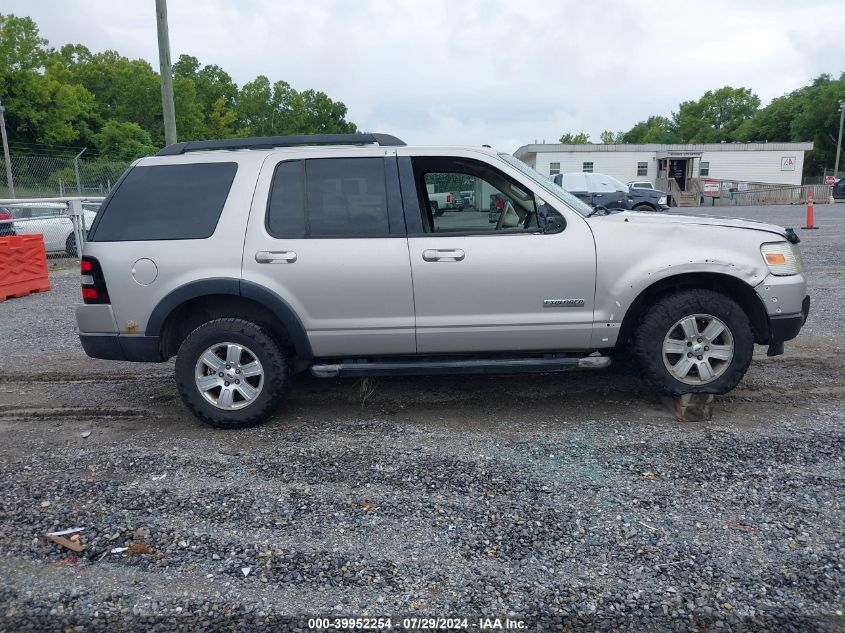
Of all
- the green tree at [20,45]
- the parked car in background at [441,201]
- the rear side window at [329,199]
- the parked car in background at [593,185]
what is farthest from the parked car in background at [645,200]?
the green tree at [20,45]

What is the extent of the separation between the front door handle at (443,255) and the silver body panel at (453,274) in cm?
1

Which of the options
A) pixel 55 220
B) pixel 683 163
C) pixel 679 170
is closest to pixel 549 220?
pixel 55 220

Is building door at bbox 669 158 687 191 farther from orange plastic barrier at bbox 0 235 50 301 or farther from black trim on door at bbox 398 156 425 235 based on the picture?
black trim on door at bbox 398 156 425 235

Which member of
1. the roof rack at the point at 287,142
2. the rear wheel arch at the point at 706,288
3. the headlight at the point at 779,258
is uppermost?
the roof rack at the point at 287,142

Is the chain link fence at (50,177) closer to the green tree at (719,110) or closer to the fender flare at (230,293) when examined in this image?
the fender flare at (230,293)

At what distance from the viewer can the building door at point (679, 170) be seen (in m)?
Answer: 46.2

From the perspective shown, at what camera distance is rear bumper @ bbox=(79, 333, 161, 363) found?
4.70 m

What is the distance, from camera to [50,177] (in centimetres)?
2347

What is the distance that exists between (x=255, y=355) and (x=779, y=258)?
12.2ft

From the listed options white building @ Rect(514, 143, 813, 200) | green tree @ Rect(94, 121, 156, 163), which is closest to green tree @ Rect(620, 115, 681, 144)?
white building @ Rect(514, 143, 813, 200)

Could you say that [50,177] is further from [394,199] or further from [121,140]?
[121,140]

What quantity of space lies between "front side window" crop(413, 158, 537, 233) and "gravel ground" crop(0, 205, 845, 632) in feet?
4.59

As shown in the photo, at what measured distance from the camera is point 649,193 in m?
22.3

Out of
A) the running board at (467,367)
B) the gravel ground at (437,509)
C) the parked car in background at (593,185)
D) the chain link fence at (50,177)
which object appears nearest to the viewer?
the gravel ground at (437,509)
